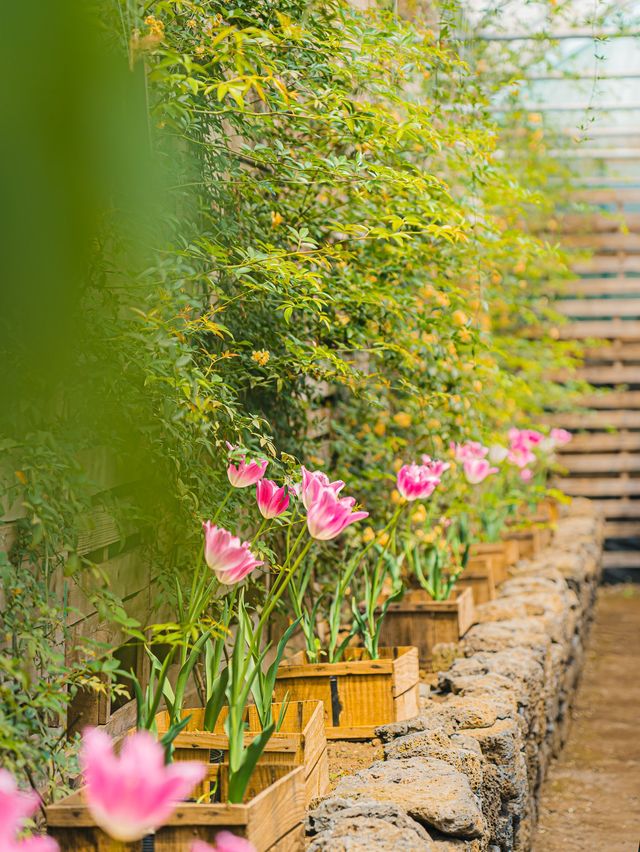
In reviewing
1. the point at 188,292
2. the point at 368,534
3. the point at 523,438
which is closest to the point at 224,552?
the point at 188,292

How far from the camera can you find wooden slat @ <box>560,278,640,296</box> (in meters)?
8.95

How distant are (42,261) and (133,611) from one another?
1099mm

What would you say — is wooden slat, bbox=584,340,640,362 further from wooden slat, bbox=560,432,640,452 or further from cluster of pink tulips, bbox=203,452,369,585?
Answer: cluster of pink tulips, bbox=203,452,369,585

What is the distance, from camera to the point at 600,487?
888 cm

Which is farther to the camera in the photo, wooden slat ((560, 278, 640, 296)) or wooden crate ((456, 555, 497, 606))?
wooden slat ((560, 278, 640, 296))

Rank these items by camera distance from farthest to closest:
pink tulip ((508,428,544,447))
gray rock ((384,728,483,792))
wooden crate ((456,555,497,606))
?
pink tulip ((508,428,544,447)), wooden crate ((456,555,497,606)), gray rock ((384,728,483,792))

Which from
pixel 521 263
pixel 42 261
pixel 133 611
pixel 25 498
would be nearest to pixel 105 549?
pixel 133 611

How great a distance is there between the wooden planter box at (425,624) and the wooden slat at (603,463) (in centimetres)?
551

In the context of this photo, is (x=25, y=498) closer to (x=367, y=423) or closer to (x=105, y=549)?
(x=105, y=549)

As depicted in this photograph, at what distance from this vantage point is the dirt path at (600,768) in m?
3.34

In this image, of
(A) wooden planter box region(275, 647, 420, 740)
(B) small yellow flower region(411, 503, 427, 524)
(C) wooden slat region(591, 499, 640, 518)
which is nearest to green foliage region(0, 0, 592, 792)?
(A) wooden planter box region(275, 647, 420, 740)

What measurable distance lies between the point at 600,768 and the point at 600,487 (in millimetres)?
4977

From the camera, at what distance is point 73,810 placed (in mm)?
1466

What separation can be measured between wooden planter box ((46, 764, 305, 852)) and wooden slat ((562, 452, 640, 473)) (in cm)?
758
